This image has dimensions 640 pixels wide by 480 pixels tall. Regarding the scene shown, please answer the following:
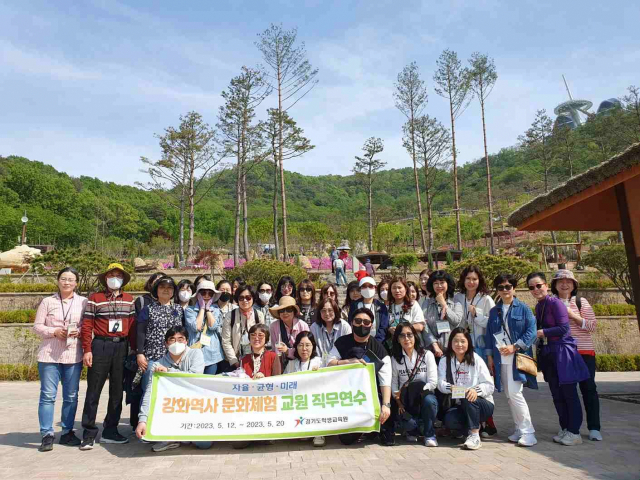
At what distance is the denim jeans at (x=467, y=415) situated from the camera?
15.2ft

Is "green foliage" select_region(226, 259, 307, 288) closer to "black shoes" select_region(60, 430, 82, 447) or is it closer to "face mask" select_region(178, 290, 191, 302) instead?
"face mask" select_region(178, 290, 191, 302)

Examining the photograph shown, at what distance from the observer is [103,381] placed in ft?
16.4

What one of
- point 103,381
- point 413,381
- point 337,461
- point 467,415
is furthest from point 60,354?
point 467,415

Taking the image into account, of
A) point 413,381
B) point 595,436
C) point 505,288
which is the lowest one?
point 595,436

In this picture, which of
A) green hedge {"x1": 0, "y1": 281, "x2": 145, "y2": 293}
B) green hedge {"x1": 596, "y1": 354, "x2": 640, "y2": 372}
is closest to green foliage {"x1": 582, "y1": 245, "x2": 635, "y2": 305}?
green hedge {"x1": 596, "y1": 354, "x2": 640, "y2": 372}

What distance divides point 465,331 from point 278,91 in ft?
76.7

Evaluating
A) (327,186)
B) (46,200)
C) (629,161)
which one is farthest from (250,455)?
(327,186)

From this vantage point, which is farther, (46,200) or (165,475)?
(46,200)

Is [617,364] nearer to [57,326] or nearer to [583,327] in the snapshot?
[583,327]

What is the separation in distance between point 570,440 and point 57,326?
16.7 feet

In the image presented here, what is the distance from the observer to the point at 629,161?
5809 millimetres

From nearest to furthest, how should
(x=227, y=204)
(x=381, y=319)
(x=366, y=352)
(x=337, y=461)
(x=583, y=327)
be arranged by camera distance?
(x=337, y=461) → (x=366, y=352) → (x=583, y=327) → (x=381, y=319) → (x=227, y=204)

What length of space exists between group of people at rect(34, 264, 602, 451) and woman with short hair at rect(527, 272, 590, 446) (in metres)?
0.01

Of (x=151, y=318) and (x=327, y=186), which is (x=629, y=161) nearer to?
(x=151, y=318)
